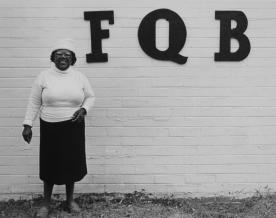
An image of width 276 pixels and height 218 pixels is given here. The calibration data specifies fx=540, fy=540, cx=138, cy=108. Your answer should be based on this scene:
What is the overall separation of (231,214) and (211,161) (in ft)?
2.42

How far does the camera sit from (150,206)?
5871 millimetres

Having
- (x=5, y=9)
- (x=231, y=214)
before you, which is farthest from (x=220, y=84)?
(x=5, y=9)

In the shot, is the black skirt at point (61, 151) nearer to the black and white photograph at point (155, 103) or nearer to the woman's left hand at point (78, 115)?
the woman's left hand at point (78, 115)

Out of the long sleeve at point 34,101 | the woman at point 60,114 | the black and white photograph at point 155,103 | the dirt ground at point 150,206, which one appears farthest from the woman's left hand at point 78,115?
the dirt ground at point 150,206

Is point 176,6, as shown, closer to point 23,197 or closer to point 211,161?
point 211,161

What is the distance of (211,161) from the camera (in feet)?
20.2

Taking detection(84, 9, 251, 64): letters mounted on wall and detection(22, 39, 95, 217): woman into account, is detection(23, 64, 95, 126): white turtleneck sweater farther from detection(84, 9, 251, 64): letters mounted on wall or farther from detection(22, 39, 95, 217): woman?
detection(84, 9, 251, 64): letters mounted on wall

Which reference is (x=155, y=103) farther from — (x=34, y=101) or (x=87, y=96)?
(x=34, y=101)

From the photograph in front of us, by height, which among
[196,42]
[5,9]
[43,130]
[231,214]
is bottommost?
[231,214]

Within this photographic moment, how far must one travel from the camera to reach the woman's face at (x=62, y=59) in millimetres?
5117

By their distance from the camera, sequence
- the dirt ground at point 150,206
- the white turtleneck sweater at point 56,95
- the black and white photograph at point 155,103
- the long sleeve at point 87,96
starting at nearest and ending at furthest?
the white turtleneck sweater at point 56,95, the long sleeve at point 87,96, the dirt ground at point 150,206, the black and white photograph at point 155,103

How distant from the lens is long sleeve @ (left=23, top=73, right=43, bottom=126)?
203 inches

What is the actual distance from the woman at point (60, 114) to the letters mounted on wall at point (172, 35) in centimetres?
71

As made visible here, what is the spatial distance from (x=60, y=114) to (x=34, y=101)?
30 centimetres
